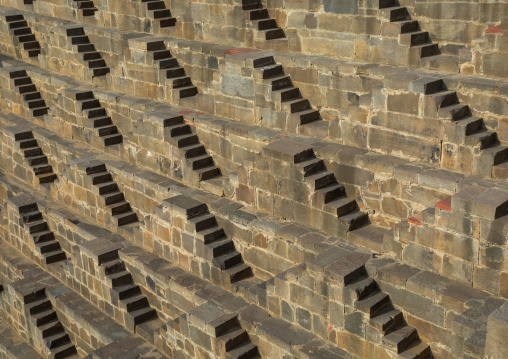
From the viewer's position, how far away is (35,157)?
14812 millimetres

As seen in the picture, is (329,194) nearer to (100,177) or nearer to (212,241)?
(212,241)

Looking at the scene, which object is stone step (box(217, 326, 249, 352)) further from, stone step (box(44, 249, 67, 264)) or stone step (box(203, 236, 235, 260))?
stone step (box(44, 249, 67, 264))

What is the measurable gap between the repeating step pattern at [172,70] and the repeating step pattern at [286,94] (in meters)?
2.22

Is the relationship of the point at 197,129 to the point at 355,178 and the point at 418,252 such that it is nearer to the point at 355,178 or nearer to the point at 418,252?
the point at 355,178

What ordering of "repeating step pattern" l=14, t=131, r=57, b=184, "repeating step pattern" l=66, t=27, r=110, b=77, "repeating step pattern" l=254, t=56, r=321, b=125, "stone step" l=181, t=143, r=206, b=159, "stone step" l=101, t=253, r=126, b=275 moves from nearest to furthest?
"repeating step pattern" l=254, t=56, r=321, b=125
"stone step" l=101, t=253, r=126, b=275
"stone step" l=181, t=143, r=206, b=159
"repeating step pattern" l=14, t=131, r=57, b=184
"repeating step pattern" l=66, t=27, r=110, b=77

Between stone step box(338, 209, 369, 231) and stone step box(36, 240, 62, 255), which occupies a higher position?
stone step box(338, 209, 369, 231)

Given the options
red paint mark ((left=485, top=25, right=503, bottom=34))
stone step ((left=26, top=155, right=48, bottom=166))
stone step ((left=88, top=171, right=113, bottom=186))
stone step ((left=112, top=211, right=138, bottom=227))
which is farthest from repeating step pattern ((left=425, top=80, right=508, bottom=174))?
stone step ((left=26, top=155, right=48, bottom=166))

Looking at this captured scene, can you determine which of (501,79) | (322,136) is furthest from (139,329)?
(501,79)

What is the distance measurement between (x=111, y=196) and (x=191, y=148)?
1.88 m

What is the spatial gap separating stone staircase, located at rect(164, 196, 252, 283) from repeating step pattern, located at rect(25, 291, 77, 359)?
3.36 meters

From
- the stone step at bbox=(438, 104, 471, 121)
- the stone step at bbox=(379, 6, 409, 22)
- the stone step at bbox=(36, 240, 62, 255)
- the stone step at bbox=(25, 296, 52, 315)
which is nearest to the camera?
the stone step at bbox=(438, 104, 471, 121)

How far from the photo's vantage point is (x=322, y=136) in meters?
10.4

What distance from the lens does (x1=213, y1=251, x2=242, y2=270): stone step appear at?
1017 centimetres

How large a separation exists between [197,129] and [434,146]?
4.57 m
